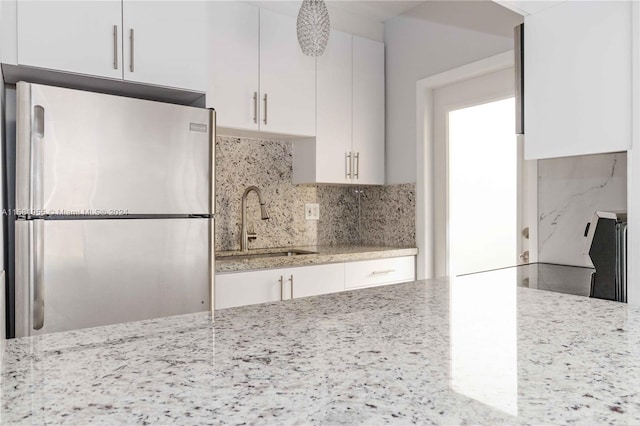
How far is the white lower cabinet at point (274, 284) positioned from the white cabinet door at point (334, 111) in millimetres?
675

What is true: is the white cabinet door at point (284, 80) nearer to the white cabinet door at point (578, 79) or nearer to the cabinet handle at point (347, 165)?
the cabinet handle at point (347, 165)

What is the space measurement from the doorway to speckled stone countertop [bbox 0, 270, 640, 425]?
1717 millimetres

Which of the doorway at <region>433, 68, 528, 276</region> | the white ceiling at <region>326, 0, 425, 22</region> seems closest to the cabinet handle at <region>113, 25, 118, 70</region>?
the white ceiling at <region>326, 0, 425, 22</region>

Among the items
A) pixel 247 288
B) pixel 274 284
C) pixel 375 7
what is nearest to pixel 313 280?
pixel 274 284

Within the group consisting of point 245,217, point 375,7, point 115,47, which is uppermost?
point 375,7

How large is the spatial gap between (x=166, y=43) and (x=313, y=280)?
1431mm

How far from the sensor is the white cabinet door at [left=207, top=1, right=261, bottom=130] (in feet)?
8.18

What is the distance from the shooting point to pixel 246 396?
0.53 meters

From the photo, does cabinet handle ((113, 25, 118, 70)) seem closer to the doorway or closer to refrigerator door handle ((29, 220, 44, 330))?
refrigerator door handle ((29, 220, 44, 330))

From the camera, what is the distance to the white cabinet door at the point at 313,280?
2.50m

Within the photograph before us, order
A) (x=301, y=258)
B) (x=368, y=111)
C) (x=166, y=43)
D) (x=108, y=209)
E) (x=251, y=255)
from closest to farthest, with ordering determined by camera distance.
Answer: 1. (x=108, y=209)
2. (x=166, y=43)
3. (x=301, y=258)
4. (x=251, y=255)
5. (x=368, y=111)

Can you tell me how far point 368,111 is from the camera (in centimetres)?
320

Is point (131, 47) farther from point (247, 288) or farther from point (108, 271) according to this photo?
point (247, 288)

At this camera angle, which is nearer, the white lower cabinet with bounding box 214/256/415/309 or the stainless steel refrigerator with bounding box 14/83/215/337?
the stainless steel refrigerator with bounding box 14/83/215/337
